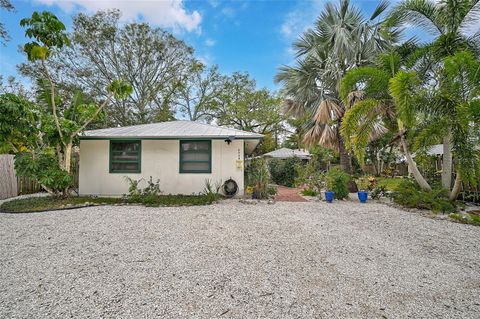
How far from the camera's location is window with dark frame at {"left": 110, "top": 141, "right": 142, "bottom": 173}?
882 cm

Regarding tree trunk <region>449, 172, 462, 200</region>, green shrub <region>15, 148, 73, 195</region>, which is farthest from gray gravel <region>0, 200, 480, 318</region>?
tree trunk <region>449, 172, 462, 200</region>

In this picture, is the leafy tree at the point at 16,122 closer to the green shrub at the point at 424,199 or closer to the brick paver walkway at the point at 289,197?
the brick paver walkway at the point at 289,197

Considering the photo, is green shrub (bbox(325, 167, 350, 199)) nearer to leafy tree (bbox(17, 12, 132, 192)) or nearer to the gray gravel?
the gray gravel

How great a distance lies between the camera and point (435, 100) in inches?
251

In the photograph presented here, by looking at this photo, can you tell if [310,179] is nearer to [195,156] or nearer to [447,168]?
[447,168]

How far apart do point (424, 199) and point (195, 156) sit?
8066mm

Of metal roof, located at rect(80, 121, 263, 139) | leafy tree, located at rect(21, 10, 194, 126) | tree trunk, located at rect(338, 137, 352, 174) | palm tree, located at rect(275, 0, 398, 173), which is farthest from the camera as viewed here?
leafy tree, located at rect(21, 10, 194, 126)

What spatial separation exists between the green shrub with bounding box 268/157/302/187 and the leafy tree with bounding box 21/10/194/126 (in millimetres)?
11507

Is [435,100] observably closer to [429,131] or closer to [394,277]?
[429,131]

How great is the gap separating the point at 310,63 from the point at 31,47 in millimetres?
10576

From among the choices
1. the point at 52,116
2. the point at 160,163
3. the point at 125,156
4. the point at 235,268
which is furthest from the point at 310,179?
the point at 52,116

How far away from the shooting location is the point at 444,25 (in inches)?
277

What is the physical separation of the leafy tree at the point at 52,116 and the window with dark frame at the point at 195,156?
9.69 feet

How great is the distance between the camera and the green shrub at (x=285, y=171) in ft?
46.8
